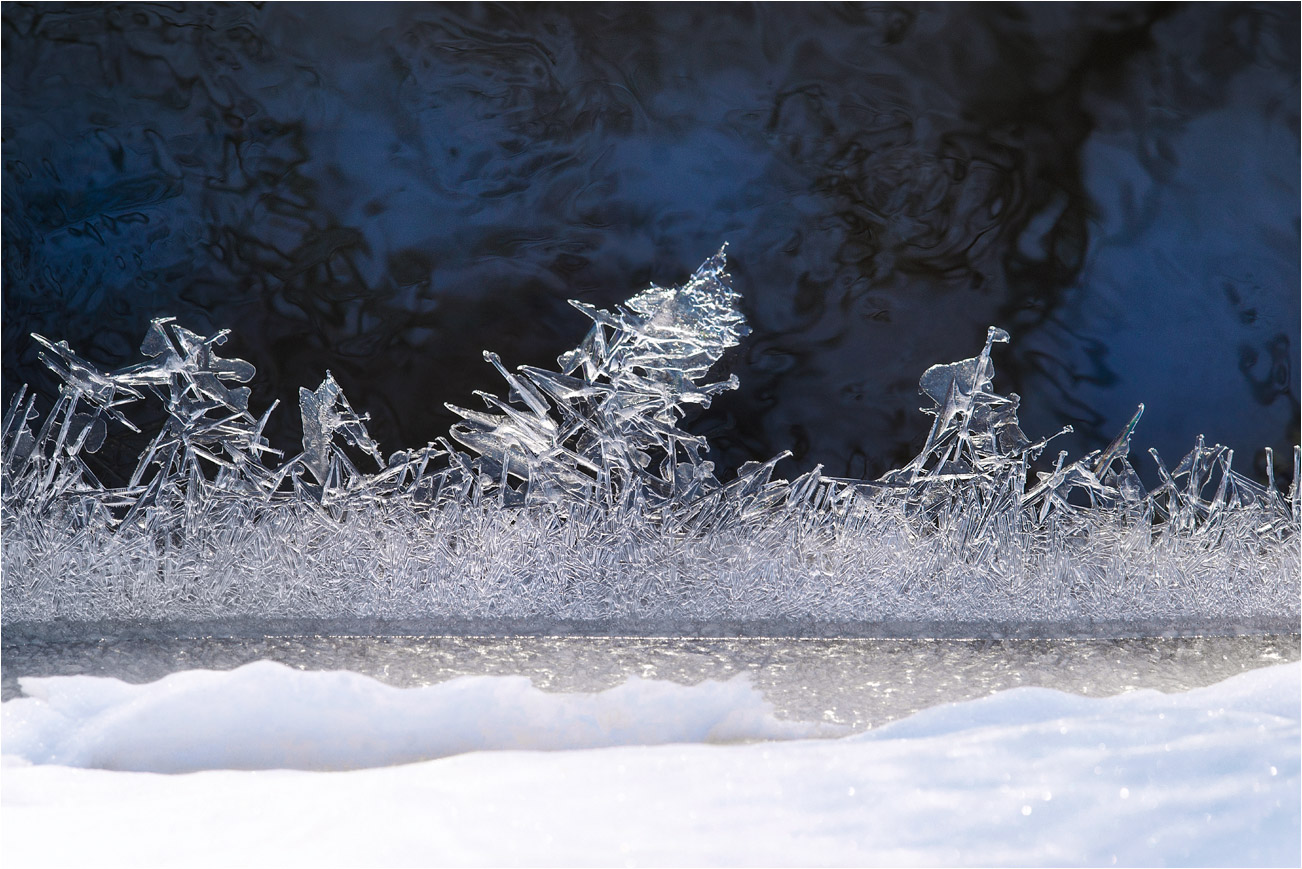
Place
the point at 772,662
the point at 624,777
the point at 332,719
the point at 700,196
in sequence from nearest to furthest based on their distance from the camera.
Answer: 1. the point at 624,777
2. the point at 332,719
3. the point at 772,662
4. the point at 700,196

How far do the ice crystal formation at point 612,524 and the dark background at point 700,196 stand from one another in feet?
0.21

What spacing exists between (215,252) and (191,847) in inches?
37.2

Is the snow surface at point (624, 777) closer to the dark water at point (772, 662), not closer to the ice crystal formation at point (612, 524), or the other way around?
the dark water at point (772, 662)

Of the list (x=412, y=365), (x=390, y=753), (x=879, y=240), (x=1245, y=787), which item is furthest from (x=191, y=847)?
(x=879, y=240)

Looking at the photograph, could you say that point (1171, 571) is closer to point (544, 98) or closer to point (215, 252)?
point (544, 98)

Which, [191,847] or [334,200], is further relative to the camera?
[334,200]

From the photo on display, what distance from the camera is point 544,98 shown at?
1.45 m

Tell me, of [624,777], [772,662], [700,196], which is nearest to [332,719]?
[624,777]

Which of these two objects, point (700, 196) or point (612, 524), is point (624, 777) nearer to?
point (612, 524)

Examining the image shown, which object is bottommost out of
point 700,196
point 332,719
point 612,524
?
point 332,719

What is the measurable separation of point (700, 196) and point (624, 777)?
0.89 m

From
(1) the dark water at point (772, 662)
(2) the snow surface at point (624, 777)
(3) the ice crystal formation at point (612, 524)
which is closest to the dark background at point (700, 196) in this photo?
(3) the ice crystal formation at point (612, 524)

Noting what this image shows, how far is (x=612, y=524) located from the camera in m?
1.42

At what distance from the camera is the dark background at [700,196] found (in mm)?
1450
